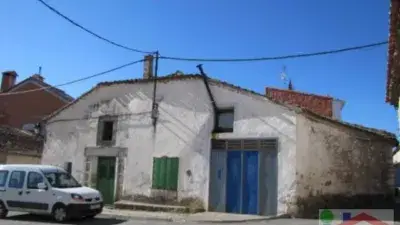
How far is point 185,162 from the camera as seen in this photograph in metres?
17.6

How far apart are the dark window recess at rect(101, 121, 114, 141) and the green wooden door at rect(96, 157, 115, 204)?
927 mm

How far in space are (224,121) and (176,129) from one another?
6.75 feet

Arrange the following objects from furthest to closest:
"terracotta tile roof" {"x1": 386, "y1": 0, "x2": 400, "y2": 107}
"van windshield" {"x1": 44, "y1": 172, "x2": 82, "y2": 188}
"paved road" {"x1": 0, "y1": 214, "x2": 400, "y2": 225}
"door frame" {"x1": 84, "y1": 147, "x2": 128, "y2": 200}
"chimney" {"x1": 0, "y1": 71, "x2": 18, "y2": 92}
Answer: "chimney" {"x1": 0, "y1": 71, "x2": 18, "y2": 92} < "door frame" {"x1": 84, "y1": 147, "x2": 128, "y2": 200} < "van windshield" {"x1": 44, "y1": 172, "x2": 82, "y2": 188} < "paved road" {"x1": 0, "y1": 214, "x2": 400, "y2": 225} < "terracotta tile roof" {"x1": 386, "y1": 0, "x2": 400, "y2": 107}

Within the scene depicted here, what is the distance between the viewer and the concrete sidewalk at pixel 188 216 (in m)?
14.7

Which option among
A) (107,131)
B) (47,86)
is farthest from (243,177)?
(47,86)

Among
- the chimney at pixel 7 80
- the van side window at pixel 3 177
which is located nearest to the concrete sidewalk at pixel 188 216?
the van side window at pixel 3 177

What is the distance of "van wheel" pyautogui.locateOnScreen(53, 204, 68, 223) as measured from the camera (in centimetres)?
1346

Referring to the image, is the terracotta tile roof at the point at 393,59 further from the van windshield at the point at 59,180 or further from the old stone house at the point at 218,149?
the van windshield at the point at 59,180

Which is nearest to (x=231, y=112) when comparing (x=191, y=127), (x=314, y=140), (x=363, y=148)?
(x=191, y=127)

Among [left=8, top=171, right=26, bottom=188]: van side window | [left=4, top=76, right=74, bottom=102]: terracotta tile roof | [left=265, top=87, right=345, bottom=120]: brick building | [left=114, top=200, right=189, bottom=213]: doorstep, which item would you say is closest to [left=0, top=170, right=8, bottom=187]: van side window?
[left=8, top=171, right=26, bottom=188]: van side window

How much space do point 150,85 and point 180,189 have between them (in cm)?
469

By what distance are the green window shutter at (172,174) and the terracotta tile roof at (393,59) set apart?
829 centimetres

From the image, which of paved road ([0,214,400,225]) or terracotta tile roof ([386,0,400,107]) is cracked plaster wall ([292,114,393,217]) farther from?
terracotta tile roof ([386,0,400,107])

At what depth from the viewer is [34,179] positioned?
47.0ft
